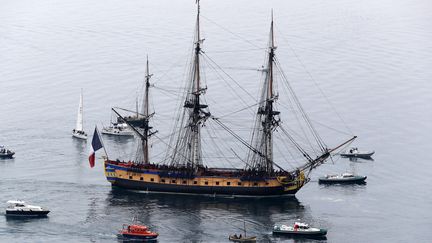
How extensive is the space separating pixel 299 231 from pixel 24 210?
49978mm

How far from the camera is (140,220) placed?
192 m

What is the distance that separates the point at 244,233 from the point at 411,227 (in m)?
31.1

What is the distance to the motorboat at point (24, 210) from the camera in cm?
19162

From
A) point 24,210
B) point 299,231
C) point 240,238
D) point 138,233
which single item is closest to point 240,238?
point 240,238

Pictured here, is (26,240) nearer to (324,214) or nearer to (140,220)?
(140,220)

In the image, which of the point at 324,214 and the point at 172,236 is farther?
the point at 324,214

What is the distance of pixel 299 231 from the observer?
185 m

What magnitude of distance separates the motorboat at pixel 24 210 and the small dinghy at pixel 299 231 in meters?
42.7

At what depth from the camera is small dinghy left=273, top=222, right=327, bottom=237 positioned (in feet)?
607

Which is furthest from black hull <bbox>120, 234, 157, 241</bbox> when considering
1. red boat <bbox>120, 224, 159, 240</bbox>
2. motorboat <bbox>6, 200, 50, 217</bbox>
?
motorboat <bbox>6, 200, 50, 217</bbox>

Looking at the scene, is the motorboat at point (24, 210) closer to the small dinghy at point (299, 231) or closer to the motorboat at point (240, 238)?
the motorboat at point (240, 238)

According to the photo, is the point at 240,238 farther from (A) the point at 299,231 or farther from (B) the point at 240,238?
(A) the point at 299,231

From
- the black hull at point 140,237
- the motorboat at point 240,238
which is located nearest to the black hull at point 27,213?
the black hull at point 140,237

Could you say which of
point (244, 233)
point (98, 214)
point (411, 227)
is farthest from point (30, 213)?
point (411, 227)
